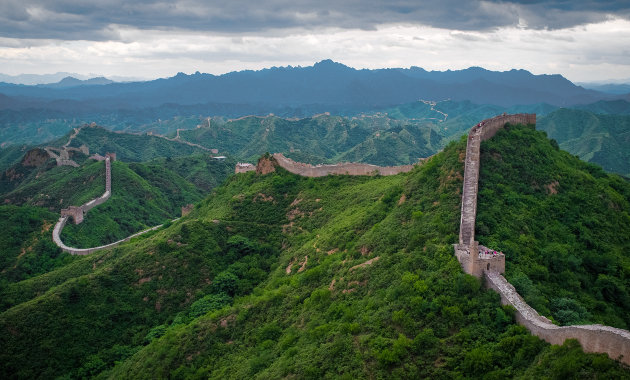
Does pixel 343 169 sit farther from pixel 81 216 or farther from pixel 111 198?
pixel 111 198

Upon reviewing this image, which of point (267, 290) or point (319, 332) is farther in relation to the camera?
point (267, 290)

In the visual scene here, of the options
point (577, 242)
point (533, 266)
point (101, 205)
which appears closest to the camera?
point (533, 266)

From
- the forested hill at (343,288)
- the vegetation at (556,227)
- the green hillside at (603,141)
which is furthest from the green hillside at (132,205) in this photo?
the green hillside at (603,141)

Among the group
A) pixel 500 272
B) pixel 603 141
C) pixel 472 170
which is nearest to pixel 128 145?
pixel 603 141

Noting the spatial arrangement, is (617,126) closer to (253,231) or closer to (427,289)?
(253,231)

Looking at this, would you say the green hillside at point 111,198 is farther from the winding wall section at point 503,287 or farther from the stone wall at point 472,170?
the winding wall section at point 503,287

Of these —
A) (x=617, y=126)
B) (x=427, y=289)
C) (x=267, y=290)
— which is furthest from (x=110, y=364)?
(x=617, y=126)

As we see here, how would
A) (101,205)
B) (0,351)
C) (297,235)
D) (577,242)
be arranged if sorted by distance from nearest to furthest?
(577,242)
(0,351)
(297,235)
(101,205)
